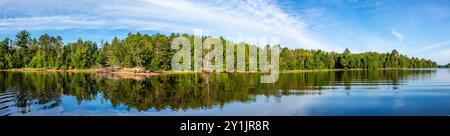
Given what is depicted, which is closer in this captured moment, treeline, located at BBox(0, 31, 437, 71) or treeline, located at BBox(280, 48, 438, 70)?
treeline, located at BBox(0, 31, 437, 71)

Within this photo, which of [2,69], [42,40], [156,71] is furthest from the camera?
[42,40]

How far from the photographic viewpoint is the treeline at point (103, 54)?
4254 inches

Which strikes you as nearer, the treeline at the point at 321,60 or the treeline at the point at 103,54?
the treeline at the point at 103,54

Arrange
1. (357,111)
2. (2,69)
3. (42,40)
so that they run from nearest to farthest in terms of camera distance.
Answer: (357,111)
(2,69)
(42,40)

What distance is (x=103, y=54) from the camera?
134375 millimetres

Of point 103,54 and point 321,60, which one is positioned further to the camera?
point 321,60

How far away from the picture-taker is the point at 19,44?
442ft

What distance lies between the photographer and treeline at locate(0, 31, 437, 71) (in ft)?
355

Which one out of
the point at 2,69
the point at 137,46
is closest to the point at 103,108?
the point at 137,46
